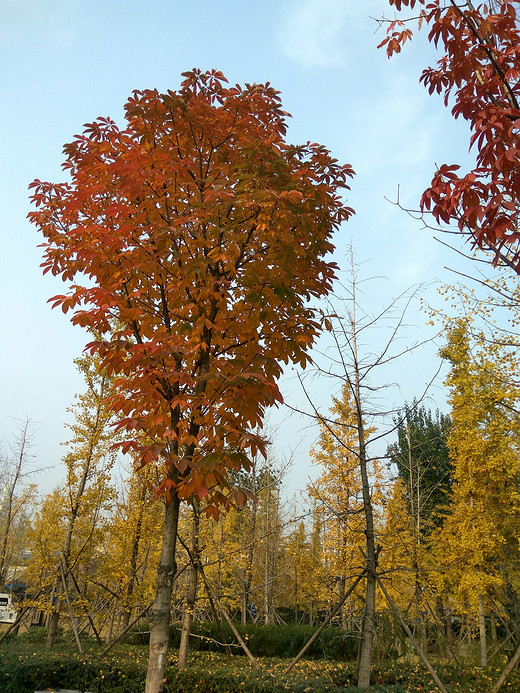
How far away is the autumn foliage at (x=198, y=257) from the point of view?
3184 mm

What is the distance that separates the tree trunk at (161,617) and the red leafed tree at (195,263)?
0.4 inches

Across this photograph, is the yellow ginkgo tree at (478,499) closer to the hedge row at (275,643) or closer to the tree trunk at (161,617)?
the hedge row at (275,643)

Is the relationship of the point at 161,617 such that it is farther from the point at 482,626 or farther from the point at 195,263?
the point at 482,626

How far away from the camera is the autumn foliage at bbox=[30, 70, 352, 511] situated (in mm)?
3184

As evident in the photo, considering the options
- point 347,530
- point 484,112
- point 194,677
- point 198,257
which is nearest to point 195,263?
point 198,257

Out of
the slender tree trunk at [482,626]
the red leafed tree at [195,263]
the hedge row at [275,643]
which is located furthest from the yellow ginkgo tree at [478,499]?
the red leafed tree at [195,263]

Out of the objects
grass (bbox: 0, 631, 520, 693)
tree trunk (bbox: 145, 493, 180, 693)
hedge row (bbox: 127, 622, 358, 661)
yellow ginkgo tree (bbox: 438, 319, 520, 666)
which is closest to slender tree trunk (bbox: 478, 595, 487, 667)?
yellow ginkgo tree (bbox: 438, 319, 520, 666)

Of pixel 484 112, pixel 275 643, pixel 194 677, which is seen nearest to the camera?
pixel 484 112

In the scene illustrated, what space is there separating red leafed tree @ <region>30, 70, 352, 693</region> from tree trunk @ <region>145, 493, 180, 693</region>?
0.01 m

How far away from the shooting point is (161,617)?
340 centimetres

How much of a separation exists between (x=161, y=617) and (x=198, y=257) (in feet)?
8.80

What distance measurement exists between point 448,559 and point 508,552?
331cm

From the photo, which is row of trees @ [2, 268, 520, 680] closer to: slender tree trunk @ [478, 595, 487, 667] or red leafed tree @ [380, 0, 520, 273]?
slender tree trunk @ [478, 595, 487, 667]

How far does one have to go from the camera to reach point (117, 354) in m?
3.31
